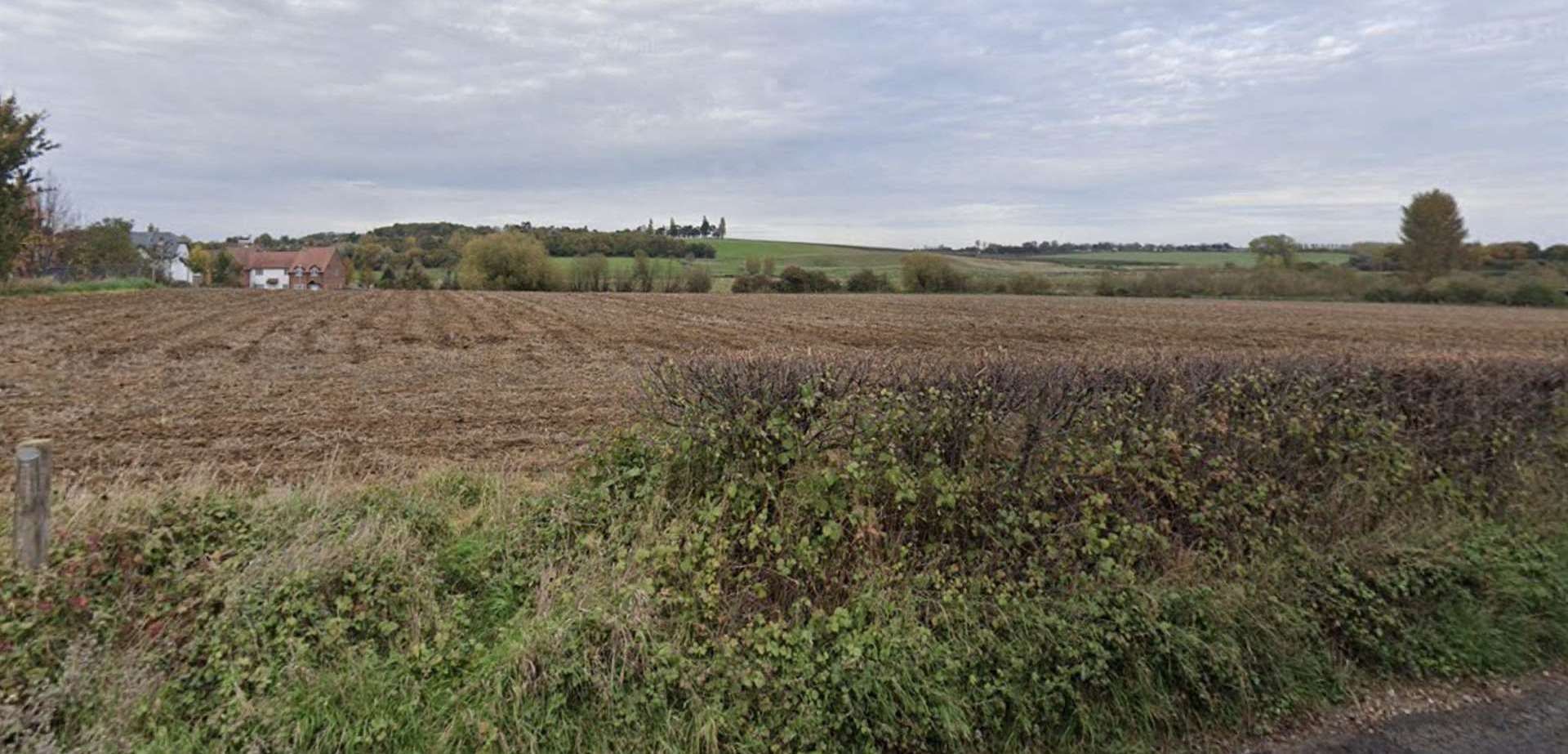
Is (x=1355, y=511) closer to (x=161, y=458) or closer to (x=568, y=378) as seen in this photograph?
(x=161, y=458)

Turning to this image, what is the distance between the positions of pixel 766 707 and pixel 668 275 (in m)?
68.9

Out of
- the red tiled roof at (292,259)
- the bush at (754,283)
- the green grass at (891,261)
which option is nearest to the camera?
the bush at (754,283)

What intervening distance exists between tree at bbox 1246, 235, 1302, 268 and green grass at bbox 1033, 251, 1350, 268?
2.99 ft

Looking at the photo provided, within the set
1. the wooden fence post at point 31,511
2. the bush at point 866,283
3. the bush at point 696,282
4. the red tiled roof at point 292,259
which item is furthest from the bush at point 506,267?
the wooden fence post at point 31,511

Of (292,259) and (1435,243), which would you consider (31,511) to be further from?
(292,259)

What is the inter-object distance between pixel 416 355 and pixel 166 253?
89466 mm

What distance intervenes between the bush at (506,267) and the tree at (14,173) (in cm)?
3646

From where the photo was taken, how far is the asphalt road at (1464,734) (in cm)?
296

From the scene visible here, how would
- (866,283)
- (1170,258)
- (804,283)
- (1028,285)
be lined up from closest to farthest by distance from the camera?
(1028,285) → (804,283) → (866,283) → (1170,258)

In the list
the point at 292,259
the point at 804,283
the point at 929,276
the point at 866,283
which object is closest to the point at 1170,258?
the point at 929,276

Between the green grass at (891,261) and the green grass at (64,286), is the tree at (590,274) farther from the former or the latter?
the green grass at (64,286)

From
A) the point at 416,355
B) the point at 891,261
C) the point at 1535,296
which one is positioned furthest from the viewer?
the point at 891,261

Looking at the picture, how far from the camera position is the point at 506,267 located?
228 feet

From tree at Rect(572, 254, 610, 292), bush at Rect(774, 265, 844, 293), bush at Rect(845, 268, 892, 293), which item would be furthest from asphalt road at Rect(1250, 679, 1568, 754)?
tree at Rect(572, 254, 610, 292)
